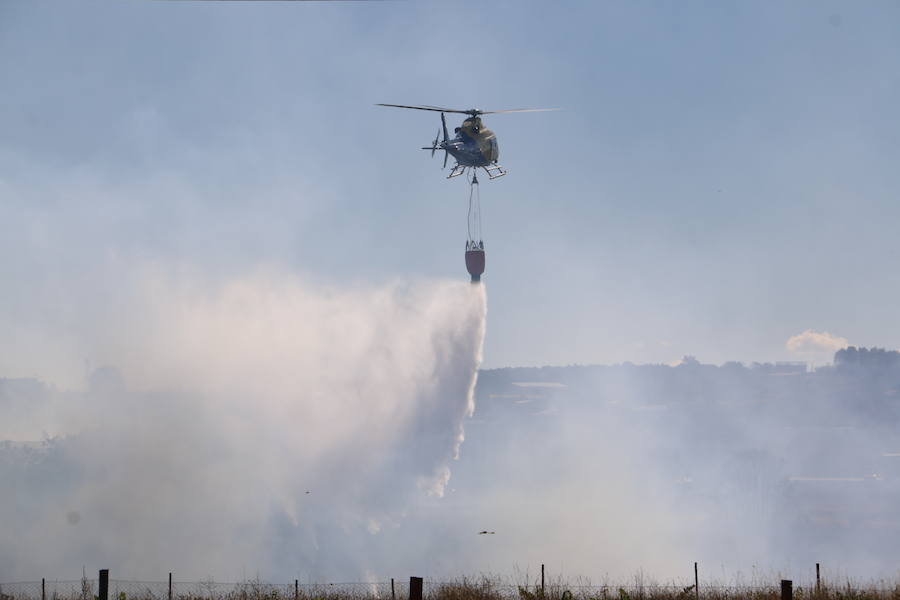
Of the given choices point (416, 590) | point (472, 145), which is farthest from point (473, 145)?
point (416, 590)

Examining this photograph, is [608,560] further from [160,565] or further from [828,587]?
[828,587]

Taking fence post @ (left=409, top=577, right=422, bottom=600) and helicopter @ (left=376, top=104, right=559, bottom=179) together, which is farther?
helicopter @ (left=376, top=104, right=559, bottom=179)

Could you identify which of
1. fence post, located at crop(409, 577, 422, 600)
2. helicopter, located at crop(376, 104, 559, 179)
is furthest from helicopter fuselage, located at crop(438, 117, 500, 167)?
fence post, located at crop(409, 577, 422, 600)

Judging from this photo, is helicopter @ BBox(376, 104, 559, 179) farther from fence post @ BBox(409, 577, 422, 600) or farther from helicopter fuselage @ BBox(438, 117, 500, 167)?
fence post @ BBox(409, 577, 422, 600)

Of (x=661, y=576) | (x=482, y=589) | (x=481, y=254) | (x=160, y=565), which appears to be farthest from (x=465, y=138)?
(x=661, y=576)

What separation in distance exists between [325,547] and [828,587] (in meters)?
151

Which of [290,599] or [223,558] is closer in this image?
[290,599]

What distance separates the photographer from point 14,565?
164000 millimetres

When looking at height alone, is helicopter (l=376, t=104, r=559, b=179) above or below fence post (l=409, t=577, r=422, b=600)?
above

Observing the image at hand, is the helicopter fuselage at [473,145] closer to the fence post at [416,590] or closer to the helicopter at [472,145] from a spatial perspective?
the helicopter at [472,145]

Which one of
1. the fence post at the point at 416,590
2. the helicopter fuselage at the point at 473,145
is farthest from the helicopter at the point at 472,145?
the fence post at the point at 416,590

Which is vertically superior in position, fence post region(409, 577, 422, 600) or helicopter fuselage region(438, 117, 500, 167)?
helicopter fuselage region(438, 117, 500, 167)

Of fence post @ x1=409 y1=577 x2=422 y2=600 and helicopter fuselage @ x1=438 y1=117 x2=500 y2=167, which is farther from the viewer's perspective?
helicopter fuselage @ x1=438 y1=117 x2=500 y2=167

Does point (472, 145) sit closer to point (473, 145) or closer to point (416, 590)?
point (473, 145)
